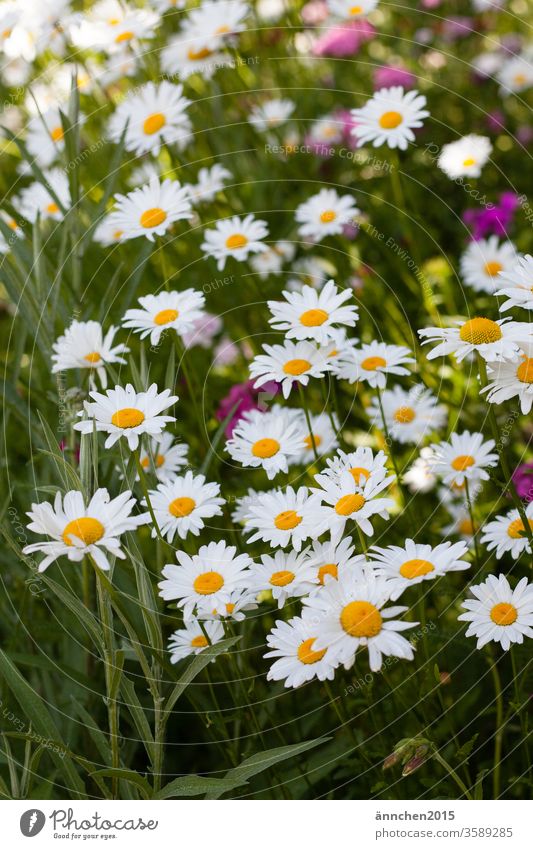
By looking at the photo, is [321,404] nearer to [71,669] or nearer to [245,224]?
[245,224]

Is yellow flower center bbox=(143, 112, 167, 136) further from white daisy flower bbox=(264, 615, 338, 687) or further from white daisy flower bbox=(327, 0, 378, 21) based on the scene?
white daisy flower bbox=(264, 615, 338, 687)

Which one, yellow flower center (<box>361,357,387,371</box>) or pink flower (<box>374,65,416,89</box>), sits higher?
pink flower (<box>374,65,416,89</box>)

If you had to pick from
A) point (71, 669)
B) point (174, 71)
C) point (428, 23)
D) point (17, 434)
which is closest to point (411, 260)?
point (174, 71)

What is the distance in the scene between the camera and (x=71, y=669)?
2.26ft

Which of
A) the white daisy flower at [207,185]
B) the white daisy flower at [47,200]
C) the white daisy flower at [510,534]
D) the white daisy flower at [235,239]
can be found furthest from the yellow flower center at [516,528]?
the white daisy flower at [47,200]

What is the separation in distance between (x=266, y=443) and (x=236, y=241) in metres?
0.23

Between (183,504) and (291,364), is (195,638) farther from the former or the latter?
(291,364)

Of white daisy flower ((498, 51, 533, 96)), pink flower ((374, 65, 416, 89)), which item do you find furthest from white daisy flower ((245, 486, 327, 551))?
white daisy flower ((498, 51, 533, 96))

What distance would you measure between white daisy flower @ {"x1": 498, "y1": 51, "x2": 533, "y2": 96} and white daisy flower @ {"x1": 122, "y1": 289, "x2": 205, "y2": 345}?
2.95 ft

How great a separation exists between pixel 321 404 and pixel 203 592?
39 centimetres

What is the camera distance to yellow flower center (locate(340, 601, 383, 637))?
1.68 ft

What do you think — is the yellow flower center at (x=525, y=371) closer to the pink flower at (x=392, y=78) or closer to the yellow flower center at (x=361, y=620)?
the yellow flower center at (x=361, y=620)

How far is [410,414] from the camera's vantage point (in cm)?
79

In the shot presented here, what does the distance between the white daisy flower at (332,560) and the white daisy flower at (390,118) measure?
15.5 inches
